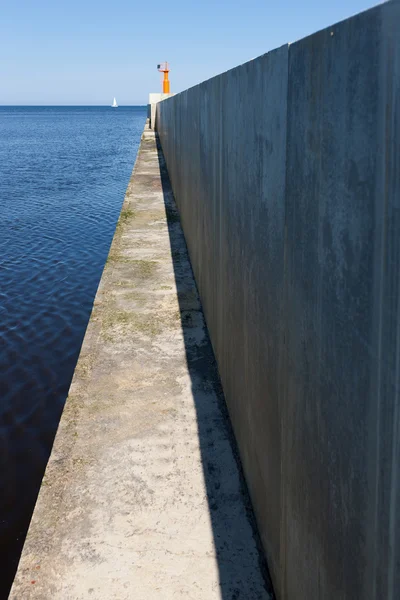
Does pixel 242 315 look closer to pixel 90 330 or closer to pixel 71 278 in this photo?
pixel 90 330

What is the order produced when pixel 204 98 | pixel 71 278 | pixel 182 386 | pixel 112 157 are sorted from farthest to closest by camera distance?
pixel 112 157 → pixel 71 278 → pixel 204 98 → pixel 182 386

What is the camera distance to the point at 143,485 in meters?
3.71

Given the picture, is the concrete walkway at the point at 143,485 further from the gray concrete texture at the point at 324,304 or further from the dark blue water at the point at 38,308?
the dark blue water at the point at 38,308

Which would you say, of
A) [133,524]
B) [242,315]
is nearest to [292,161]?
[242,315]

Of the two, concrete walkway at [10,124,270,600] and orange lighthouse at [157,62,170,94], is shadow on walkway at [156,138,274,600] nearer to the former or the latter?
concrete walkway at [10,124,270,600]

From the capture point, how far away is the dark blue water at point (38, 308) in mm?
6582

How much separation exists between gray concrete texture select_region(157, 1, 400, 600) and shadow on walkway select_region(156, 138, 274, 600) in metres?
0.11

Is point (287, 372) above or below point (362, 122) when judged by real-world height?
below

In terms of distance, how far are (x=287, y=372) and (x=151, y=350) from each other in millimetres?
3238

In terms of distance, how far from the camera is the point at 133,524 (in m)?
3.38

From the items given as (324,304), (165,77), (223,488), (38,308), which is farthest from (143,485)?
(165,77)

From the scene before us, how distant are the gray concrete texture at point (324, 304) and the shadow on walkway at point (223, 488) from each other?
0.37 ft

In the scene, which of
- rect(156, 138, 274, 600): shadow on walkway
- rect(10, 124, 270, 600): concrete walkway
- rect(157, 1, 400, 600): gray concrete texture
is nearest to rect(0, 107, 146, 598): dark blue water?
rect(10, 124, 270, 600): concrete walkway

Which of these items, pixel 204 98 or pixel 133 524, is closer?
pixel 133 524
